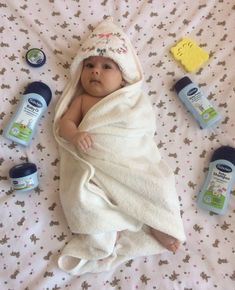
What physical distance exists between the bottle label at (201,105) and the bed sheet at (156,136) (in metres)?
0.05

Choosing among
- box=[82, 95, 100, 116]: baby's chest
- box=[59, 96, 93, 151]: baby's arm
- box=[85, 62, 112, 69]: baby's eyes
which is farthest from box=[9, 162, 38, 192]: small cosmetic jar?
box=[85, 62, 112, 69]: baby's eyes

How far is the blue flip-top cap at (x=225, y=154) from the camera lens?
1.30m

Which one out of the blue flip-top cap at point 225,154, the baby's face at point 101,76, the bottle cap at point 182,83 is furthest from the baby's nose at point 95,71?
the blue flip-top cap at point 225,154

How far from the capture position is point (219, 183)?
4.22 ft

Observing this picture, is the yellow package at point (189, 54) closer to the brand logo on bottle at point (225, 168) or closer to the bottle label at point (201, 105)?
the bottle label at point (201, 105)

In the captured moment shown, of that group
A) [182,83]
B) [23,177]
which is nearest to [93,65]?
[182,83]

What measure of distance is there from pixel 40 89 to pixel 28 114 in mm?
88

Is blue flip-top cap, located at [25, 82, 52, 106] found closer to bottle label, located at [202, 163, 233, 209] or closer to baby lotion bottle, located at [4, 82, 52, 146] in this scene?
baby lotion bottle, located at [4, 82, 52, 146]

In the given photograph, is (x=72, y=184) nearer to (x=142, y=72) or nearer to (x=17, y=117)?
(x=17, y=117)

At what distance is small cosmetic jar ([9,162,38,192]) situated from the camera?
1184 millimetres

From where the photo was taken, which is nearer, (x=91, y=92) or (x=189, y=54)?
(x=91, y=92)

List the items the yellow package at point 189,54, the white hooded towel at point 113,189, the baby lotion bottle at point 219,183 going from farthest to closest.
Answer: the yellow package at point 189,54
the baby lotion bottle at point 219,183
the white hooded towel at point 113,189

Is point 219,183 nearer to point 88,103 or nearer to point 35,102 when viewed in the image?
point 88,103

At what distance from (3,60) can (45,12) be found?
0.76 ft
